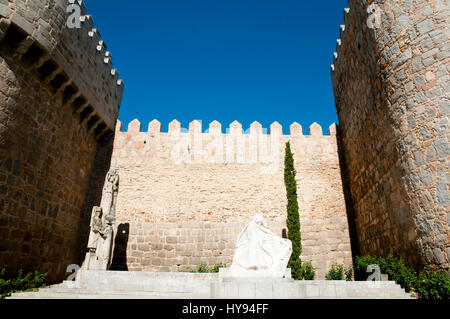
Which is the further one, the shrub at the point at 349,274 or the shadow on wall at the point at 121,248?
the shadow on wall at the point at 121,248

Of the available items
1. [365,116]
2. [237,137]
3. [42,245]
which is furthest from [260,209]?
Answer: [42,245]

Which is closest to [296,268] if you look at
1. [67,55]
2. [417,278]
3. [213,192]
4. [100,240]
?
[213,192]

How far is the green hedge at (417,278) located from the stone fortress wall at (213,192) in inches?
150

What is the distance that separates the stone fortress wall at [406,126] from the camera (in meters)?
6.30

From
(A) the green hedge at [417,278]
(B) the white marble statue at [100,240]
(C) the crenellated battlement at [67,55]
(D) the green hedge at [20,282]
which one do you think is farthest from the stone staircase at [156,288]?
(C) the crenellated battlement at [67,55]

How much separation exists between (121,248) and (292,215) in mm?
6317

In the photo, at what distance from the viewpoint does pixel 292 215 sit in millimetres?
11523

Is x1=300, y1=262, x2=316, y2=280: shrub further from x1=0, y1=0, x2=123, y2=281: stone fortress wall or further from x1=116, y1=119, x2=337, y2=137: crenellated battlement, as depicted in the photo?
x1=0, y1=0, x2=123, y2=281: stone fortress wall

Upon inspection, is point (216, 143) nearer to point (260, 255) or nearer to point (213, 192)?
point (213, 192)

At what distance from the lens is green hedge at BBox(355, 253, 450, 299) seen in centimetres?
560

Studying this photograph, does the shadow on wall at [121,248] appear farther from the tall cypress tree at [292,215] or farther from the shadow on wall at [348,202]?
the shadow on wall at [348,202]

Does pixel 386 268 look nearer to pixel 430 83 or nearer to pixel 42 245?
pixel 430 83

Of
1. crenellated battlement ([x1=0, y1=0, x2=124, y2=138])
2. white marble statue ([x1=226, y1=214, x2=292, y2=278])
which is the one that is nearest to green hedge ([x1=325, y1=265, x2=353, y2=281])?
white marble statue ([x1=226, y1=214, x2=292, y2=278])
